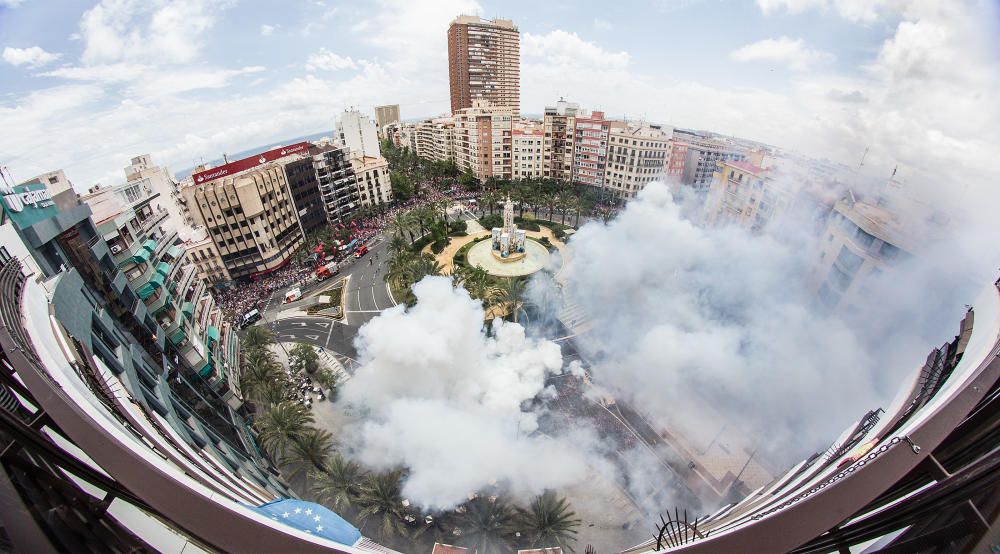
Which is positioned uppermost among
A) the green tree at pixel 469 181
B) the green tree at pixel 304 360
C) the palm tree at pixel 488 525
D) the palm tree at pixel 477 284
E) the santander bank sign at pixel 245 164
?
the santander bank sign at pixel 245 164

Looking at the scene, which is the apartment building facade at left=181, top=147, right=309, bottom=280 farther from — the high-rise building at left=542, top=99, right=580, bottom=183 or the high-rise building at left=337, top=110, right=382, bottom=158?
the high-rise building at left=542, top=99, right=580, bottom=183

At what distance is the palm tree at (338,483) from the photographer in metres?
17.4

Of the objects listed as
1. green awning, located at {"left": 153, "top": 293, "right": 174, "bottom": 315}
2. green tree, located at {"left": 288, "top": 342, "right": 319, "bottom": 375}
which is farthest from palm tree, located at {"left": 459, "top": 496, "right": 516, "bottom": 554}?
green awning, located at {"left": 153, "top": 293, "right": 174, "bottom": 315}

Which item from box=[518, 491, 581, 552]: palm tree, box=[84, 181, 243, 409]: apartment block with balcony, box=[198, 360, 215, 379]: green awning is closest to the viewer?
box=[518, 491, 581, 552]: palm tree

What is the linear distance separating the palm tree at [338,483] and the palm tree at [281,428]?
2.43 metres

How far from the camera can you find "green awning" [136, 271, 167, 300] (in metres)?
18.3

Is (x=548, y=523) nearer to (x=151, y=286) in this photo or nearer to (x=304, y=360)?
(x=304, y=360)

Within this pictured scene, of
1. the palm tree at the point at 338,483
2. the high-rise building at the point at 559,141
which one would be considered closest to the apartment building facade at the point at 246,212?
the palm tree at the point at 338,483

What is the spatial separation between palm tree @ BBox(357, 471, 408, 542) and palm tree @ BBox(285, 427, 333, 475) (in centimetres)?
344

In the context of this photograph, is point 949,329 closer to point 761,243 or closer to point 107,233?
point 761,243

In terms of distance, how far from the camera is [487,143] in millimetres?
66250

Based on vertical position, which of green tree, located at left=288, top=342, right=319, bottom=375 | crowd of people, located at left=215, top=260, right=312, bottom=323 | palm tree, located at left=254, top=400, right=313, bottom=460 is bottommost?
crowd of people, located at left=215, top=260, right=312, bottom=323

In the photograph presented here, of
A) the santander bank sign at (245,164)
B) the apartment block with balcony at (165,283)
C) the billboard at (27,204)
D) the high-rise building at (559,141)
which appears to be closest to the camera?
the billboard at (27,204)

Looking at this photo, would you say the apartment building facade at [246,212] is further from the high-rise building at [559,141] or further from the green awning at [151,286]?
the high-rise building at [559,141]
